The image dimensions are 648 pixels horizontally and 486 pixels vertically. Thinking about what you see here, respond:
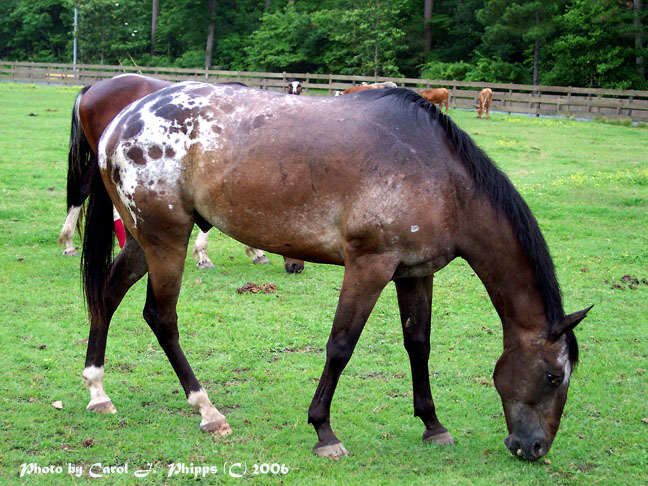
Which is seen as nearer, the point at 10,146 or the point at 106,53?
the point at 10,146

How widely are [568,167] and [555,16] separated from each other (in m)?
25.1

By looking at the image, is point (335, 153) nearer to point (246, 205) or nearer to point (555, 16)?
point (246, 205)

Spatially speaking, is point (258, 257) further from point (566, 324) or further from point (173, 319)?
point (566, 324)

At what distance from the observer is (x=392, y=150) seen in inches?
153

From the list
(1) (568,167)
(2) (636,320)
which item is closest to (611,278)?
(2) (636,320)

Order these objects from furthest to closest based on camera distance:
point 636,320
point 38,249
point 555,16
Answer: point 555,16 < point 38,249 < point 636,320

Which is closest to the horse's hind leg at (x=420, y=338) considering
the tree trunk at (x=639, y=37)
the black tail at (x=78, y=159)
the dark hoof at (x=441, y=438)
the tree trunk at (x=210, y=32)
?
the dark hoof at (x=441, y=438)

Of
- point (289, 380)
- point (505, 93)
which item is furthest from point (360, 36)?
point (289, 380)

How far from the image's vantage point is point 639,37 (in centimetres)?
3453

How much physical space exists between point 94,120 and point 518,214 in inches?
210

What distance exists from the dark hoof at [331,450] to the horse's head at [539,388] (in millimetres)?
978

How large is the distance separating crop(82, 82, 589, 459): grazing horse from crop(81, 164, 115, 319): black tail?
38 cm

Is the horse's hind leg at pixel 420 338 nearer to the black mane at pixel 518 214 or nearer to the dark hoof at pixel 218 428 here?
the black mane at pixel 518 214

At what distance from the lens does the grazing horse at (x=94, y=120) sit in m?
7.55
